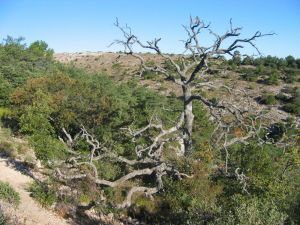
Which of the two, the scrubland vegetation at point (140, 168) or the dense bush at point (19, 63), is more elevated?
the dense bush at point (19, 63)

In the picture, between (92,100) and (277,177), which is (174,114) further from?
(277,177)

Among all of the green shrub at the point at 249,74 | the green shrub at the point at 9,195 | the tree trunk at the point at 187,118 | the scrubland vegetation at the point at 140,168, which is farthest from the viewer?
the green shrub at the point at 249,74

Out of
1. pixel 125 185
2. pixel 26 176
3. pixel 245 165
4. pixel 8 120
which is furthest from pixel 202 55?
pixel 8 120

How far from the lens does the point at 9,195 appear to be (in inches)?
620

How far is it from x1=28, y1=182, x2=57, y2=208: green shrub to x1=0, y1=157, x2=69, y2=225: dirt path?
0.68 ft

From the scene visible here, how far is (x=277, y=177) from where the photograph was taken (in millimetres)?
16719

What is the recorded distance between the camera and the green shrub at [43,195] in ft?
54.5

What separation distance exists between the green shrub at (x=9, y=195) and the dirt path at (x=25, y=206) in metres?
0.27

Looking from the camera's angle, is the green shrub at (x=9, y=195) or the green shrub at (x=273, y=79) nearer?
the green shrub at (x=9, y=195)

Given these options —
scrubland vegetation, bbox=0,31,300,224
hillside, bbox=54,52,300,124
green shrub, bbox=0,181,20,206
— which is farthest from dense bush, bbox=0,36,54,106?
green shrub, bbox=0,181,20,206

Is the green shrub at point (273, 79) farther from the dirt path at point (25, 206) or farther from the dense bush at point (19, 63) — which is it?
the dirt path at point (25, 206)

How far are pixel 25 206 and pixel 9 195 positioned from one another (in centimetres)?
72

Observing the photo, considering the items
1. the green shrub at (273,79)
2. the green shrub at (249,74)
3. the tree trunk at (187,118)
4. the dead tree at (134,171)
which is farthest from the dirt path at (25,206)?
the green shrub at (249,74)

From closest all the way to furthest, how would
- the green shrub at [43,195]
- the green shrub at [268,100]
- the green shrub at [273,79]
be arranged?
1. the green shrub at [43,195]
2. the green shrub at [268,100]
3. the green shrub at [273,79]
